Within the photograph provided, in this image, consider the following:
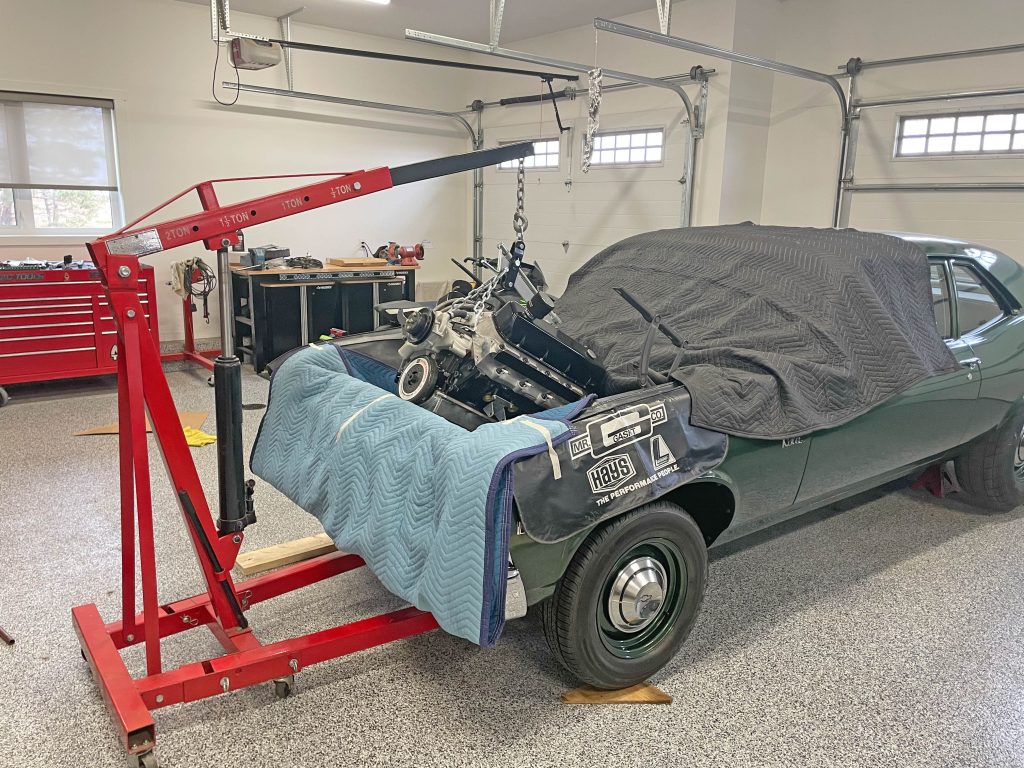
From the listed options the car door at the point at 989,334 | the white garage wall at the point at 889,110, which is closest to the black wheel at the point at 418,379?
the car door at the point at 989,334

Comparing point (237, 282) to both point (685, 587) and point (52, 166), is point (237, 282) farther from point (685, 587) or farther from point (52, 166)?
point (685, 587)

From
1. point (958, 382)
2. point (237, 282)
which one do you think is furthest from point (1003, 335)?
point (237, 282)

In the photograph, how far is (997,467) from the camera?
12.0 feet

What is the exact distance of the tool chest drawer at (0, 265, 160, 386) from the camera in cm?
558

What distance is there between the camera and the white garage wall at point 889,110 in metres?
5.73

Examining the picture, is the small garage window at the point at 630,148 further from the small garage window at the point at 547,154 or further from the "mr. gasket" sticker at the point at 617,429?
the "mr. gasket" sticker at the point at 617,429

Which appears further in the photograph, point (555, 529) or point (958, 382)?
point (958, 382)

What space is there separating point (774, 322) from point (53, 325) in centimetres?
537

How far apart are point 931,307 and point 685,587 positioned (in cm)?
171

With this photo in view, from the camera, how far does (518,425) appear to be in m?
1.99

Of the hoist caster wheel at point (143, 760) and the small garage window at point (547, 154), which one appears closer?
the hoist caster wheel at point (143, 760)

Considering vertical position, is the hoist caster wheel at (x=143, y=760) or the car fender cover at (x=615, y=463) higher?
the car fender cover at (x=615, y=463)

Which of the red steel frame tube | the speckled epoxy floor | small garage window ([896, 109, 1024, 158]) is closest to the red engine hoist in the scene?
the red steel frame tube

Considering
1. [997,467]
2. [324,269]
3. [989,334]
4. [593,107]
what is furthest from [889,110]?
[324,269]
